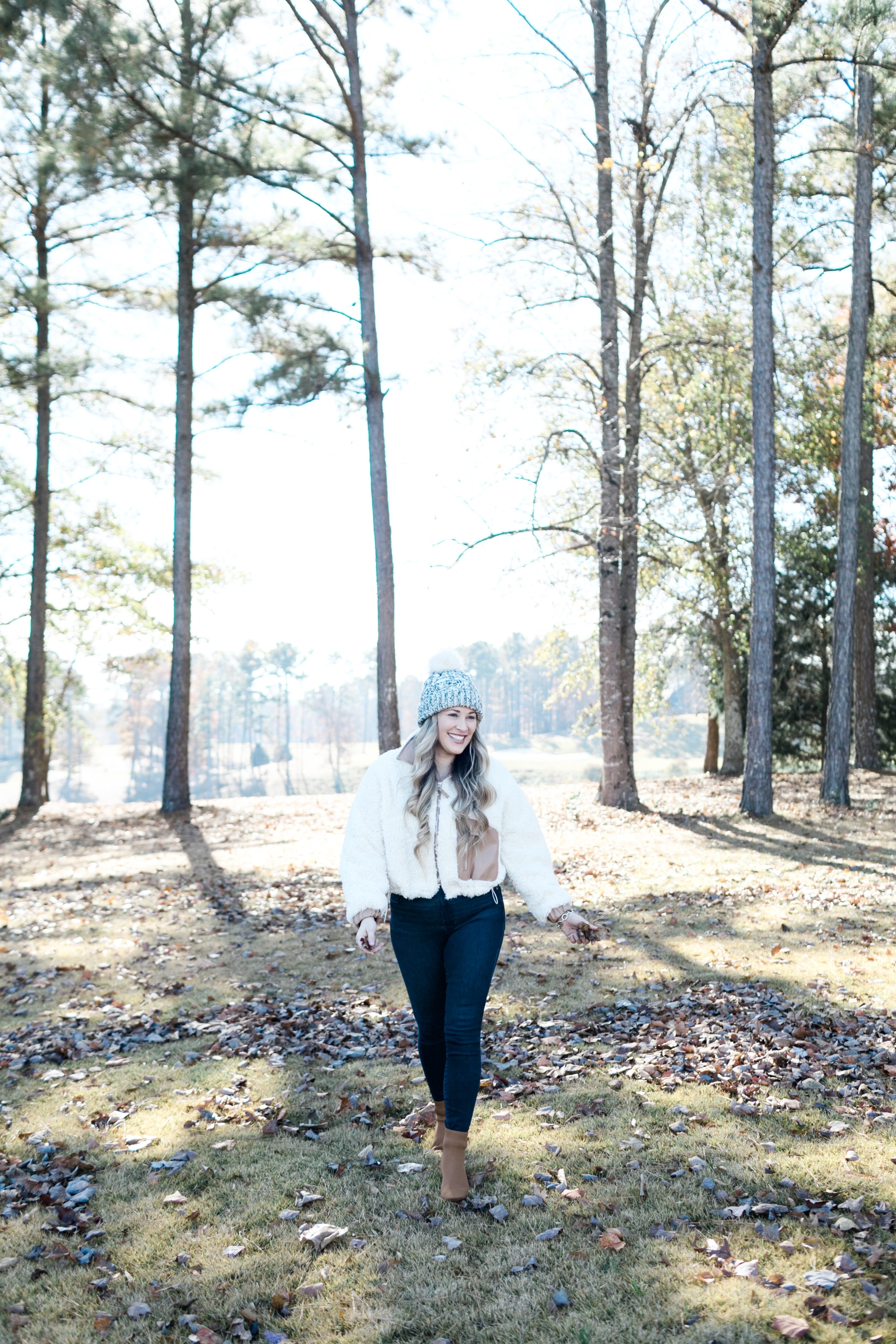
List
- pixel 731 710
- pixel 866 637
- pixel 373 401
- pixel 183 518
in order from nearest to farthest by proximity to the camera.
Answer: pixel 373 401, pixel 183 518, pixel 866 637, pixel 731 710

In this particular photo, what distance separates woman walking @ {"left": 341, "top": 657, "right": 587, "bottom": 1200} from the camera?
3650 mm

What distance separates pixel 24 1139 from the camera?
462 centimetres

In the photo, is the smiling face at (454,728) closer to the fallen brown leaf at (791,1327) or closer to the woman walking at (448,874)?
the woman walking at (448,874)

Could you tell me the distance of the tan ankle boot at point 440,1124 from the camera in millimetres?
4066

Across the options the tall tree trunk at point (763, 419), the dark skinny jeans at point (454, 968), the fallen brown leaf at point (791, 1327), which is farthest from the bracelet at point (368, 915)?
the tall tree trunk at point (763, 419)

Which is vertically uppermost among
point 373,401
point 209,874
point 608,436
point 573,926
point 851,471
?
point 373,401

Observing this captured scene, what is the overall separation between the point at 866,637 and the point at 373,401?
34.5 feet

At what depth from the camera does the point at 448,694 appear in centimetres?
376

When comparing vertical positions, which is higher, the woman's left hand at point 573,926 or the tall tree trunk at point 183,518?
the tall tree trunk at point 183,518

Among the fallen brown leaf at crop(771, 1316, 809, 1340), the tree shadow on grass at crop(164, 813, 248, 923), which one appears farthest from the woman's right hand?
the tree shadow on grass at crop(164, 813, 248, 923)

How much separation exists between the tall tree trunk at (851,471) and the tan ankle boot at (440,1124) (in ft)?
40.0

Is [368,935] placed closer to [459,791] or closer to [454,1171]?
[459,791]

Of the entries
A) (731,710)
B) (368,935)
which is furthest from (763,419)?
(368,935)

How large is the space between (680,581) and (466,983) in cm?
1765
